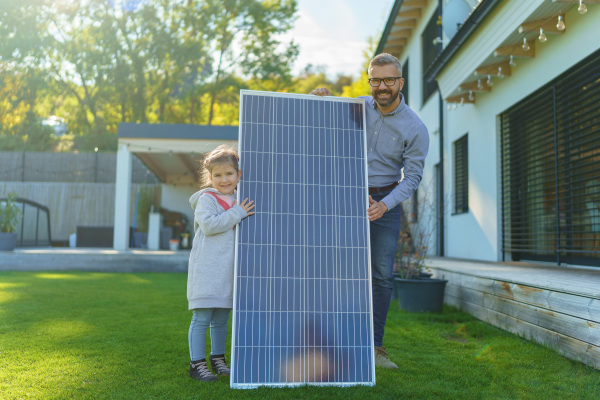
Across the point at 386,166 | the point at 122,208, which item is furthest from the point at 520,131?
the point at 122,208

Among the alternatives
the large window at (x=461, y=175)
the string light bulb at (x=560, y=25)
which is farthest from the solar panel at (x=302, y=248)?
the large window at (x=461, y=175)

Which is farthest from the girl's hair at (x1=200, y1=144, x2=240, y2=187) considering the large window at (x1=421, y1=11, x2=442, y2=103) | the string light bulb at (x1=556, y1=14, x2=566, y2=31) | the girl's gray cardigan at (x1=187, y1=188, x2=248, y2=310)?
the large window at (x1=421, y1=11, x2=442, y2=103)

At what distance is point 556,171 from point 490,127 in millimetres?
2406

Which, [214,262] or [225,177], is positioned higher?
[225,177]

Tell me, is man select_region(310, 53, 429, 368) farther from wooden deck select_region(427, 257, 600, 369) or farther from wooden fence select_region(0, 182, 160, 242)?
wooden fence select_region(0, 182, 160, 242)

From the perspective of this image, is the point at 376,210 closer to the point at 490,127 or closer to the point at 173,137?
the point at 490,127

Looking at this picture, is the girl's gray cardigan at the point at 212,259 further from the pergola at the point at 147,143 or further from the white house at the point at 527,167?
the pergola at the point at 147,143

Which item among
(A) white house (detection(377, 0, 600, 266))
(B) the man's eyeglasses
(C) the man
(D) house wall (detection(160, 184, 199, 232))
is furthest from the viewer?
(D) house wall (detection(160, 184, 199, 232))

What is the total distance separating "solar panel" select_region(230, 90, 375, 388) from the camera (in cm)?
295

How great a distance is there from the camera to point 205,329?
328 cm

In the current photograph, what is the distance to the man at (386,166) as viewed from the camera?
354 centimetres

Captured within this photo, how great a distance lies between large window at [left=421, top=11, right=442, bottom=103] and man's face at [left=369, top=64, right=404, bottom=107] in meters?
8.33

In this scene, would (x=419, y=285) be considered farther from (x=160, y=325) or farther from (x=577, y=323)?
(x=160, y=325)

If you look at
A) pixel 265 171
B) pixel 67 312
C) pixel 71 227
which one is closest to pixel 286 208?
pixel 265 171
